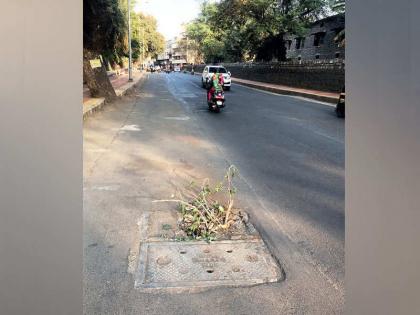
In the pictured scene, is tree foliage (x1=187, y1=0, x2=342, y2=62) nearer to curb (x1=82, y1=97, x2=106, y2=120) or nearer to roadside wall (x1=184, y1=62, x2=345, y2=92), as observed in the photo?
roadside wall (x1=184, y1=62, x2=345, y2=92)

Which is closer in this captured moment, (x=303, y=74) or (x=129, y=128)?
(x=129, y=128)

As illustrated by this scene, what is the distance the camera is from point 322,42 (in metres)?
39.8

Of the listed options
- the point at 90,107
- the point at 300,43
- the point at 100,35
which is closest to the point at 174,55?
the point at 300,43

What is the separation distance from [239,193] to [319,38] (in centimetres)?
3652

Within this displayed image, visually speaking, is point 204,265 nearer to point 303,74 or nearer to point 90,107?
point 90,107

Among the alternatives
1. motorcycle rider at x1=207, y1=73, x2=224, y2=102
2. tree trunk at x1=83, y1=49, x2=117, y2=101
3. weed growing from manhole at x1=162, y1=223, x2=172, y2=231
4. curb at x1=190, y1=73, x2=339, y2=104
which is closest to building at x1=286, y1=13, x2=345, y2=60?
curb at x1=190, y1=73, x2=339, y2=104

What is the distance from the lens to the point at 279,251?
4332 millimetres

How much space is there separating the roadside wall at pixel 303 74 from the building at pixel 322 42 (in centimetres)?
349

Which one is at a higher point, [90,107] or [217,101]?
[217,101]
